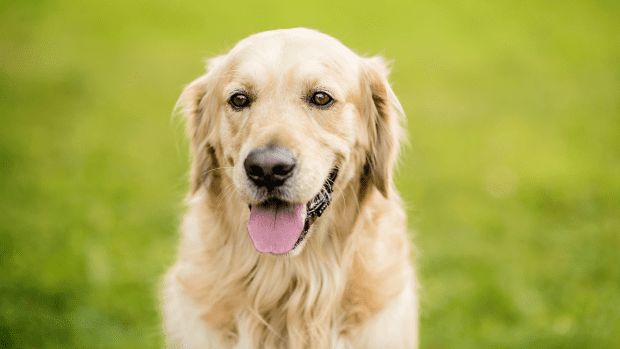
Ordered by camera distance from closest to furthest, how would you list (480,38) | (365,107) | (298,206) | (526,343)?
1. (298,206)
2. (365,107)
3. (526,343)
4. (480,38)

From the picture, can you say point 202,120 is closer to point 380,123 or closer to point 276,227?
point 276,227

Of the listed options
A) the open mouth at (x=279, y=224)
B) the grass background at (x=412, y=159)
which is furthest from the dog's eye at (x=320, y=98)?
the grass background at (x=412, y=159)

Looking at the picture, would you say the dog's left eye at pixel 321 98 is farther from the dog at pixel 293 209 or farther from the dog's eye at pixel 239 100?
the dog's eye at pixel 239 100

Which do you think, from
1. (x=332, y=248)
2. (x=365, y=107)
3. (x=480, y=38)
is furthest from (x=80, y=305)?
(x=480, y=38)

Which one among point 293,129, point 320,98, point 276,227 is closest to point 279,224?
point 276,227

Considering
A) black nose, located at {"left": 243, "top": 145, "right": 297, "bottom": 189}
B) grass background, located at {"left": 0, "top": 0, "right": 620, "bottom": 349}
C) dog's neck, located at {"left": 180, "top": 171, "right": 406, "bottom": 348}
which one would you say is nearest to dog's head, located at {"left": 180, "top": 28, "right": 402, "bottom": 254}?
black nose, located at {"left": 243, "top": 145, "right": 297, "bottom": 189}

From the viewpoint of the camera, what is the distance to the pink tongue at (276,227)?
2.43 meters

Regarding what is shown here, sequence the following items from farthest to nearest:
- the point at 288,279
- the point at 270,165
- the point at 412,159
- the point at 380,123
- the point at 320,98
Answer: the point at 412,159, the point at 380,123, the point at 288,279, the point at 320,98, the point at 270,165

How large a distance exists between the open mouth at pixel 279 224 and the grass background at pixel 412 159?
42.4 inches

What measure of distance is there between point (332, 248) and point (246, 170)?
0.79 meters

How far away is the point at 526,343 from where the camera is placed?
11.8 feet

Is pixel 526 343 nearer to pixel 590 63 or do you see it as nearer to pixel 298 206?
pixel 298 206

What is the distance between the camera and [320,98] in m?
2.58

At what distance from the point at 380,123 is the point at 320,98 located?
542mm
